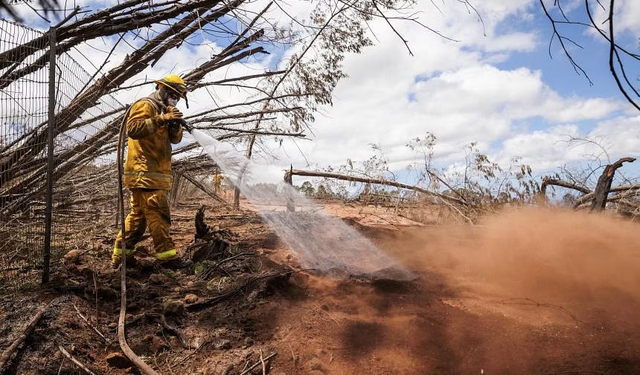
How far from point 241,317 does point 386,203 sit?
6.15 m

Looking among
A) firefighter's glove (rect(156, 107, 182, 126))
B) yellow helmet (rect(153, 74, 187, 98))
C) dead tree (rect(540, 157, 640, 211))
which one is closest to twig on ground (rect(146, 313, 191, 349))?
firefighter's glove (rect(156, 107, 182, 126))

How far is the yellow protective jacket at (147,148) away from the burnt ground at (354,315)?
3.12 feet

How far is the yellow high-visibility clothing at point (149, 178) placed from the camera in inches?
182

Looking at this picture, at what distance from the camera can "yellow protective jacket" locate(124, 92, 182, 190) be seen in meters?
4.52

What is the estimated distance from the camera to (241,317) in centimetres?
353

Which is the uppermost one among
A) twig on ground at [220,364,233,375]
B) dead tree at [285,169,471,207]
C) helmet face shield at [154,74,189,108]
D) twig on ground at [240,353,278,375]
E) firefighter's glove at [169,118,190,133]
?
helmet face shield at [154,74,189,108]

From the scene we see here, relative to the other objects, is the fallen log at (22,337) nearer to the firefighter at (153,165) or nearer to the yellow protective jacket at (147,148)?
the firefighter at (153,165)

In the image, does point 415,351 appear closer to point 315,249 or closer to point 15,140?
point 315,249

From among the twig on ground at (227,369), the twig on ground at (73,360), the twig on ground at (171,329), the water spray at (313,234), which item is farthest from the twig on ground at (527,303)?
the twig on ground at (73,360)

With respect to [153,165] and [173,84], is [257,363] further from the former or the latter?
[173,84]

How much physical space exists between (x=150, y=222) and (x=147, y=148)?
824mm

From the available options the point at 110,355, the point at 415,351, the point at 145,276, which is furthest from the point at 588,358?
the point at 145,276

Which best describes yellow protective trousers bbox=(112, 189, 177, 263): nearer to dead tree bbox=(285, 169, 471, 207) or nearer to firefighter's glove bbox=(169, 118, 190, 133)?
firefighter's glove bbox=(169, 118, 190, 133)

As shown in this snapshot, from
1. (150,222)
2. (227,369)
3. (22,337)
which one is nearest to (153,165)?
(150,222)
